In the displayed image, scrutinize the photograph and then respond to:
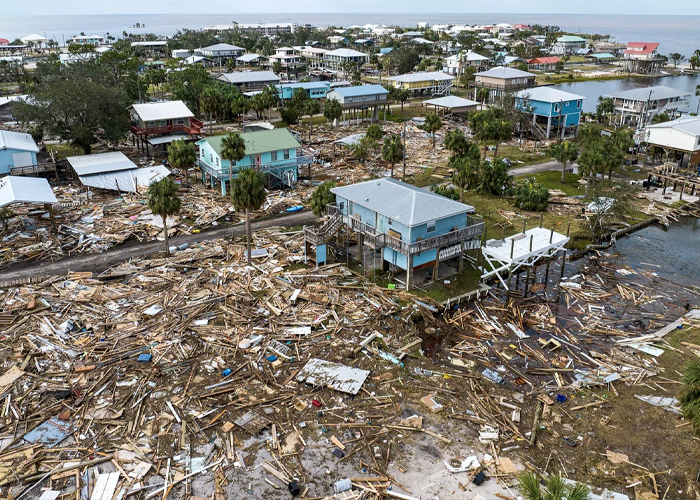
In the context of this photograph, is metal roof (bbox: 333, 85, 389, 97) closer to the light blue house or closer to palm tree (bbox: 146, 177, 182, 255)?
the light blue house

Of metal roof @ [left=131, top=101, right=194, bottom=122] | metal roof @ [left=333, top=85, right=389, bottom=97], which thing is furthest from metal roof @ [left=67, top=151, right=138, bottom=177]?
metal roof @ [left=333, top=85, right=389, bottom=97]

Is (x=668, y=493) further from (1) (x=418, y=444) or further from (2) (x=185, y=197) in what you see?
(2) (x=185, y=197)

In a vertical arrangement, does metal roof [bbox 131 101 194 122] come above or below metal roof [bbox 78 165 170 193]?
above

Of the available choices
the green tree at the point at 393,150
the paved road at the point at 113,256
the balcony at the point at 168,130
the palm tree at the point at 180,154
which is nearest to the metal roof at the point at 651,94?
the green tree at the point at 393,150

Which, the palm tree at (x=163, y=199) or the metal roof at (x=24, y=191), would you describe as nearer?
the palm tree at (x=163, y=199)

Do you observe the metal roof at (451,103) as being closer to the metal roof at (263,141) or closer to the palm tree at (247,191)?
the metal roof at (263,141)

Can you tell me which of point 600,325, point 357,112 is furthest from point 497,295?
point 357,112

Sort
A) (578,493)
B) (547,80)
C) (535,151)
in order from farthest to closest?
(547,80), (535,151), (578,493)
